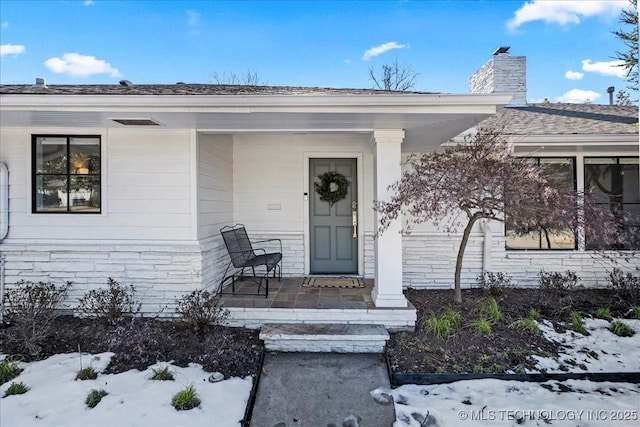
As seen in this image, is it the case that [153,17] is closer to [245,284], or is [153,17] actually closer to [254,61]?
[254,61]

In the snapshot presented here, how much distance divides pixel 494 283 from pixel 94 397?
16.3ft

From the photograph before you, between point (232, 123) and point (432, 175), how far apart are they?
89.5 inches

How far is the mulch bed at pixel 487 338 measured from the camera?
→ 318 cm

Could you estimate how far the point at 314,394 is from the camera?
9.25 feet

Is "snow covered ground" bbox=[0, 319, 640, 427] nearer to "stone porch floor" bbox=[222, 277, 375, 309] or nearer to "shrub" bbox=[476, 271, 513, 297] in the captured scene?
"stone porch floor" bbox=[222, 277, 375, 309]

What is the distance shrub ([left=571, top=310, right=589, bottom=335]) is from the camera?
3836 mm

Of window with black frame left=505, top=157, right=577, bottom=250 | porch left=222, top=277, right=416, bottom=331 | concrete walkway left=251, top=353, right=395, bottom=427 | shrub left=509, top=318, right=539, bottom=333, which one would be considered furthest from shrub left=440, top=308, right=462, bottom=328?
window with black frame left=505, top=157, right=577, bottom=250

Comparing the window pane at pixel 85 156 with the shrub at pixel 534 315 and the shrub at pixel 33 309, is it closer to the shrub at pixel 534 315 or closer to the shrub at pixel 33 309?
the shrub at pixel 33 309

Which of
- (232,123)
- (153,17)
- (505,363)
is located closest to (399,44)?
(153,17)

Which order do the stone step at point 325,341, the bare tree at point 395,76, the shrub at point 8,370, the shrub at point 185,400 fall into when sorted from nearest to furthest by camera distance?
1. the shrub at point 185,400
2. the shrub at point 8,370
3. the stone step at point 325,341
4. the bare tree at point 395,76

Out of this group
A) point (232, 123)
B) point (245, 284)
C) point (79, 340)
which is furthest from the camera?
point (245, 284)

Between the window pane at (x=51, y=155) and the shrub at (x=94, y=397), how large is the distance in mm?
2690

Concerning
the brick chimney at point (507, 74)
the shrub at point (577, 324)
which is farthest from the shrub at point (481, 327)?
the brick chimney at point (507, 74)

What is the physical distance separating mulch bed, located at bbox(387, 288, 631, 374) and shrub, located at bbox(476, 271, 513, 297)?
0.06 m
